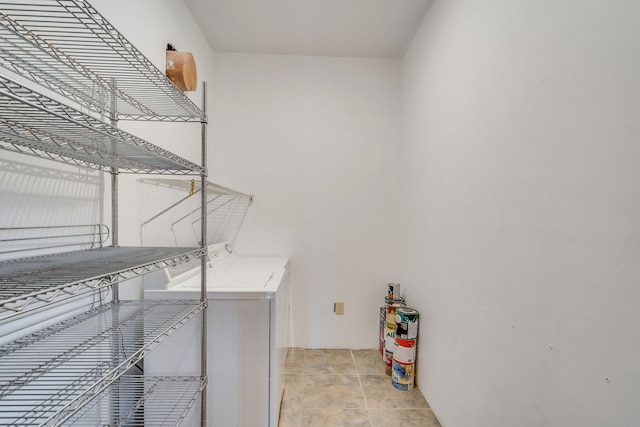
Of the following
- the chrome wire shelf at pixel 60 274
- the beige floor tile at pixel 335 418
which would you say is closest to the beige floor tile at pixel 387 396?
the beige floor tile at pixel 335 418

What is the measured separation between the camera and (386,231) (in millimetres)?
2512

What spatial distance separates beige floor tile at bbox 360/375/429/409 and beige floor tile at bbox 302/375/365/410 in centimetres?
6

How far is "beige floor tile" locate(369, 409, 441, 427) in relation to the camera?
163 cm

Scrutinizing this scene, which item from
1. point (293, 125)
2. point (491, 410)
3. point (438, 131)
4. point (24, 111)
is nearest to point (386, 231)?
point (438, 131)

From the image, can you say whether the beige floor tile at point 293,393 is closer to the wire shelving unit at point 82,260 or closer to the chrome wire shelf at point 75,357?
the wire shelving unit at point 82,260

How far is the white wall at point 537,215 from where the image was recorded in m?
0.69

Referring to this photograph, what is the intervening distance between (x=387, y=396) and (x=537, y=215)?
1.59 m

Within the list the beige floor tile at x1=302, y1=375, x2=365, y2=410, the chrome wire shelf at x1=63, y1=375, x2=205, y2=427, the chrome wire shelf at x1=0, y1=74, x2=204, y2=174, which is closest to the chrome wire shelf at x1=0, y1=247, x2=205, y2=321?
the chrome wire shelf at x1=0, y1=74, x2=204, y2=174

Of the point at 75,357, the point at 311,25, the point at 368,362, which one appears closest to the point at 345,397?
the point at 368,362

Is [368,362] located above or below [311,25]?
below

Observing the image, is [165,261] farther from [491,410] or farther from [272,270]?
[491,410]

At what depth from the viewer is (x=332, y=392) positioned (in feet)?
6.23

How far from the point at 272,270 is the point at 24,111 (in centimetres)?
146

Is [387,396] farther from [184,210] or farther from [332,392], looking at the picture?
[184,210]
